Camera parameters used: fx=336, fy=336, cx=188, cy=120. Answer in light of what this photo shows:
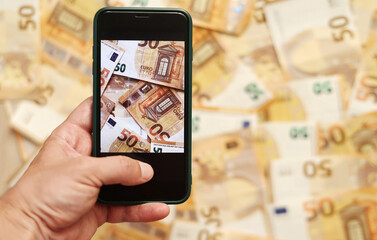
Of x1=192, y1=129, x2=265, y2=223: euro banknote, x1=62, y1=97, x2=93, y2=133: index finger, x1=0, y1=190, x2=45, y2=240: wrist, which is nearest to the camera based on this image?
x1=0, y1=190, x2=45, y2=240: wrist

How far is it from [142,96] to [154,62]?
0.17 ft

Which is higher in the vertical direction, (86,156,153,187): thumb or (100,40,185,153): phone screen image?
(100,40,185,153): phone screen image

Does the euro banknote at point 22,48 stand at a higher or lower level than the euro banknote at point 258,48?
higher

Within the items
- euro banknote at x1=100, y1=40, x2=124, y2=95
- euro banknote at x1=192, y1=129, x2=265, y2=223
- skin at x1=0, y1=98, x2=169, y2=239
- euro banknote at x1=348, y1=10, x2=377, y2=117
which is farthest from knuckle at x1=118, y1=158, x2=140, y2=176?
euro banknote at x1=348, y1=10, x2=377, y2=117

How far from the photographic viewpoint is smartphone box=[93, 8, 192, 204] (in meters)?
0.47

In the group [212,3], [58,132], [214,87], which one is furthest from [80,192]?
[212,3]

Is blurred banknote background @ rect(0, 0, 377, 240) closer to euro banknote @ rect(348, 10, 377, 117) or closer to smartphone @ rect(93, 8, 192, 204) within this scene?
euro banknote @ rect(348, 10, 377, 117)

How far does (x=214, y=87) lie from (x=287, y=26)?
0.23 meters

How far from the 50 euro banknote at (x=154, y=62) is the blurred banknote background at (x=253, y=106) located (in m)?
0.34

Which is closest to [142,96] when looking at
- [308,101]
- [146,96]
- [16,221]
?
[146,96]

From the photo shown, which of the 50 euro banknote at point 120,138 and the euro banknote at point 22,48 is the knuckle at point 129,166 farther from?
the euro banknote at point 22,48

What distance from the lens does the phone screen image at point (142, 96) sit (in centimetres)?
48

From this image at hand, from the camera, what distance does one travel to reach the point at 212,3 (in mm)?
836

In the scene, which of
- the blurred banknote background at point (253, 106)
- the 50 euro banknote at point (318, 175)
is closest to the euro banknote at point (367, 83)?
the blurred banknote background at point (253, 106)
